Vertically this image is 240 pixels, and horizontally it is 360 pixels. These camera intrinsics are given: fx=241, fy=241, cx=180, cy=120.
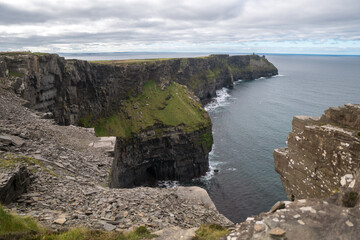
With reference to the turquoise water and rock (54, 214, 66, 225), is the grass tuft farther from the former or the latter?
the turquoise water

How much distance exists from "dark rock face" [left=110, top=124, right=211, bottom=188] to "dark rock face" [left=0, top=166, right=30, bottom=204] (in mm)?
52853

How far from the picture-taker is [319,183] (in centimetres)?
1549

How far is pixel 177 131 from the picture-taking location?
7394 cm

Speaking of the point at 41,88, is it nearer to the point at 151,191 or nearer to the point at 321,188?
the point at 151,191

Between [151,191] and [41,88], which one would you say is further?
[41,88]

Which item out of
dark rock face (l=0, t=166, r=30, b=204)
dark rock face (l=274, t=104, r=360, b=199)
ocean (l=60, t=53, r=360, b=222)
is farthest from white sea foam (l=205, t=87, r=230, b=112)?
dark rock face (l=0, t=166, r=30, b=204)

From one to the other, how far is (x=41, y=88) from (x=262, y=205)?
53675mm

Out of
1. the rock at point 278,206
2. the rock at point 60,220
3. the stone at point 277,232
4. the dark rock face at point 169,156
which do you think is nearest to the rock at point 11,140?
the rock at point 60,220

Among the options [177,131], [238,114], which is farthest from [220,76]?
[177,131]

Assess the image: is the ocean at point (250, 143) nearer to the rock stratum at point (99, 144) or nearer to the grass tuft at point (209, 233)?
the rock stratum at point (99, 144)

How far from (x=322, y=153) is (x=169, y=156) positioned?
58874 mm

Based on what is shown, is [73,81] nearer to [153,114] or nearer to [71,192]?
[153,114]

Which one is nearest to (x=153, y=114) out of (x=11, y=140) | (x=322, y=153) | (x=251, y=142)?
(x=251, y=142)

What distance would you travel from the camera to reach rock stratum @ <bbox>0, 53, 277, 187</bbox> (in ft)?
185
